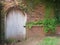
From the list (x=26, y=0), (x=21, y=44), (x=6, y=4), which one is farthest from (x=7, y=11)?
(x=21, y=44)

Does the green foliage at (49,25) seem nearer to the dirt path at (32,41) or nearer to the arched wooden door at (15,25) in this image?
the dirt path at (32,41)

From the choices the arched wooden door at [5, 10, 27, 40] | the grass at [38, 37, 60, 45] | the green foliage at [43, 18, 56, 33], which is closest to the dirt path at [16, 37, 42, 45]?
the grass at [38, 37, 60, 45]

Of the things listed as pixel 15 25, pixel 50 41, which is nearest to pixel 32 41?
pixel 50 41

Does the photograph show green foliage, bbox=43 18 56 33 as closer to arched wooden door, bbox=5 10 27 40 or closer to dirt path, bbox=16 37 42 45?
dirt path, bbox=16 37 42 45

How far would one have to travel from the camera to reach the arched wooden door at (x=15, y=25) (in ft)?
53.6

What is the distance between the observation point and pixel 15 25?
1644cm

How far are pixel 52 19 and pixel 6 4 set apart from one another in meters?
3.51

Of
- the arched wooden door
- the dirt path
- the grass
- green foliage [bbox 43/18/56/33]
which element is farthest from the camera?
the arched wooden door

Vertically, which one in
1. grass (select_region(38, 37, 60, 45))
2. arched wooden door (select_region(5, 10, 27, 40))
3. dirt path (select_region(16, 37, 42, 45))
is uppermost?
arched wooden door (select_region(5, 10, 27, 40))

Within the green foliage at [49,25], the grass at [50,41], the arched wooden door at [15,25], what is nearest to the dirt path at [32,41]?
the grass at [50,41]

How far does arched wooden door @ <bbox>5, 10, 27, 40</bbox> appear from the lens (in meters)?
16.3

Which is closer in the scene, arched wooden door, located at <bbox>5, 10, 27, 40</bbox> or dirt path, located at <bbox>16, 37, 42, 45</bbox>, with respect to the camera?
dirt path, located at <bbox>16, 37, 42, 45</bbox>

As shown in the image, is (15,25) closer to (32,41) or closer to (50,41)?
(32,41)

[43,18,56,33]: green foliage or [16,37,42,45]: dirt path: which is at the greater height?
[43,18,56,33]: green foliage
